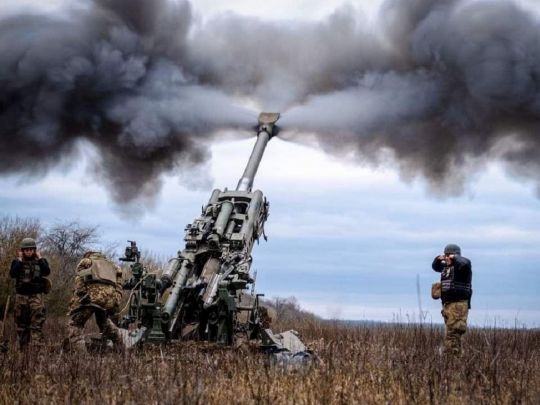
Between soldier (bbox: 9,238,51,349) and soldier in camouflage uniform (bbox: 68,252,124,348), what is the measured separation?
2.87 ft

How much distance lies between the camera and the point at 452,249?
Answer: 12.4 metres

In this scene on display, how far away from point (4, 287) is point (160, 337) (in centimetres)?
1034

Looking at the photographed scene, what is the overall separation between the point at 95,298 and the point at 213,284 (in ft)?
8.18

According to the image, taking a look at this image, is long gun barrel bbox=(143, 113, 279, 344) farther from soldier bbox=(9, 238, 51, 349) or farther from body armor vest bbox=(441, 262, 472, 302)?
body armor vest bbox=(441, 262, 472, 302)

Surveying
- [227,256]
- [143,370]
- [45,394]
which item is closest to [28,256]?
[227,256]

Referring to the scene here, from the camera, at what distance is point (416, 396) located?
6.78 m

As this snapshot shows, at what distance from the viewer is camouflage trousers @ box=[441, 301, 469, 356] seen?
1202 centimetres

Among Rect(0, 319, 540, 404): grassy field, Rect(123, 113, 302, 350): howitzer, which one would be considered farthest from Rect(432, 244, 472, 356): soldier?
Rect(123, 113, 302, 350): howitzer

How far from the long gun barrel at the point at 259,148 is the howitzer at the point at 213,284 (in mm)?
726

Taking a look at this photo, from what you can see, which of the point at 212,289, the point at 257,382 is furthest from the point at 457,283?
the point at 257,382

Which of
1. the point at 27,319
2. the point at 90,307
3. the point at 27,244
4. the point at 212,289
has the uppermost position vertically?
the point at 27,244

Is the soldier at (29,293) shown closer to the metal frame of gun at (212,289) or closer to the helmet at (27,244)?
the helmet at (27,244)

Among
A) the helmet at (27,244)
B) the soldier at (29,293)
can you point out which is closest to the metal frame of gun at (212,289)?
the soldier at (29,293)

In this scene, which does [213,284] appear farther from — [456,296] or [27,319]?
[456,296]
